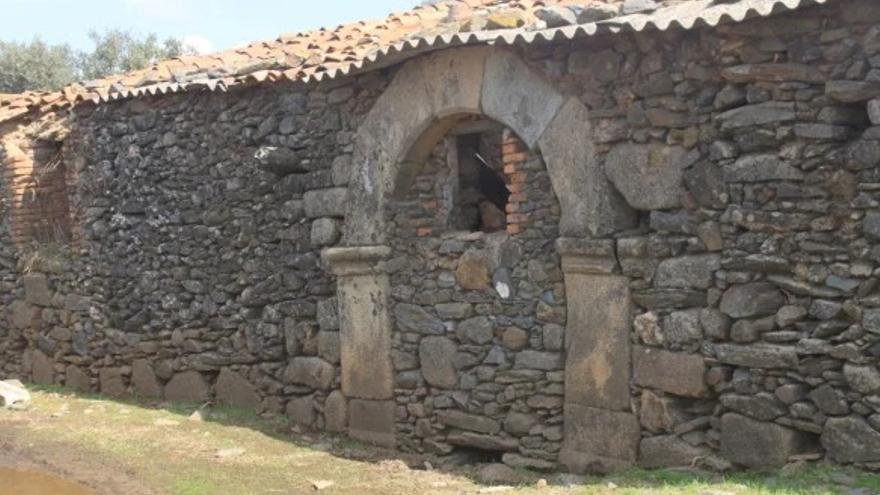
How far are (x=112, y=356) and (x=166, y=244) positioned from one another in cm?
154

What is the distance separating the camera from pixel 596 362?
21.3 feet

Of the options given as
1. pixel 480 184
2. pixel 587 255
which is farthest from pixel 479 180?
pixel 587 255

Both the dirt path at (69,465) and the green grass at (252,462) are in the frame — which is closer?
the green grass at (252,462)

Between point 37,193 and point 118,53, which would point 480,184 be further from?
point 118,53

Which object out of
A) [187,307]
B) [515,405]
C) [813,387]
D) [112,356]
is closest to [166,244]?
[187,307]

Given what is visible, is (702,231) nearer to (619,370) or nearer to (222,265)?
(619,370)

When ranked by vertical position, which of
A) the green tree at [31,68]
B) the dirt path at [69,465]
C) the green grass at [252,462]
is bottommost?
the dirt path at [69,465]

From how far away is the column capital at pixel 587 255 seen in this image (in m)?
6.36

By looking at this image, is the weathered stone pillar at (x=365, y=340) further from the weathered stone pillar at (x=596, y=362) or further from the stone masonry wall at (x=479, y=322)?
the weathered stone pillar at (x=596, y=362)

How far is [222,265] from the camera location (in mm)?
9094

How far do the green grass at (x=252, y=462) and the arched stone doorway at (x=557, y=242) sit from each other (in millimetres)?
384

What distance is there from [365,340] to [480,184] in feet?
5.38

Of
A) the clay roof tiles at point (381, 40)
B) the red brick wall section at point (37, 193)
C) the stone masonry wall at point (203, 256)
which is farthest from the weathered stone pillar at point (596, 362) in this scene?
the red brick wall section at point (37, 193)

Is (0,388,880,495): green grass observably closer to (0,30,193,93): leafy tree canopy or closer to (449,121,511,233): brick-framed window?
(449,121,511,233): brick-framed window
